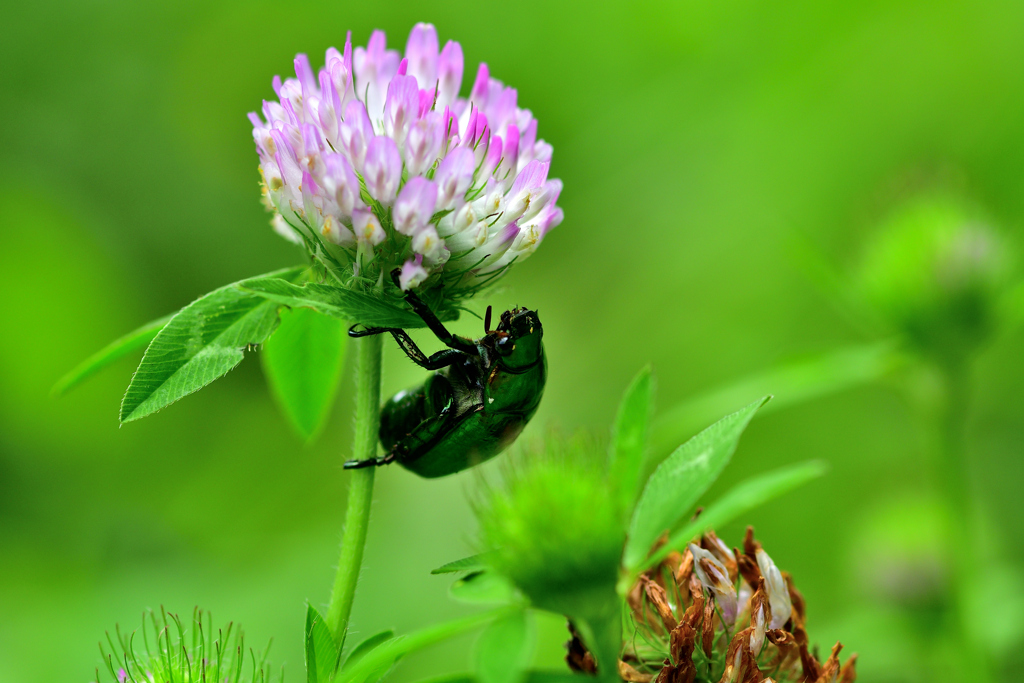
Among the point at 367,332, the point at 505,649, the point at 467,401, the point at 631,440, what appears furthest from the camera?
the point at 467,401

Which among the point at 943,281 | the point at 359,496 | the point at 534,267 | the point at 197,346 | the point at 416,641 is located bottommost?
the point at 943,281

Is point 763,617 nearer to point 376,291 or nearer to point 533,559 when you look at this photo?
point 533,559

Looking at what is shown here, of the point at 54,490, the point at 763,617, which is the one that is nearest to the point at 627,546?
the point at 763,617

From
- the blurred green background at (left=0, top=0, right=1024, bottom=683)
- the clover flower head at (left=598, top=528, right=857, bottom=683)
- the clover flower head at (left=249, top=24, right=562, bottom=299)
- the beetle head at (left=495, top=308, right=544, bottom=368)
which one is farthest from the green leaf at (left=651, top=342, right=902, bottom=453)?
the clover flower head at (left=249, top=24, right=562, bottom=299)

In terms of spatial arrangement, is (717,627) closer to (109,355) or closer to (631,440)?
(631,440)

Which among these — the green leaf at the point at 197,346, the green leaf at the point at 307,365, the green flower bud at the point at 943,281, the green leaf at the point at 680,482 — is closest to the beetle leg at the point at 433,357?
the green leaf at the point at 307,365

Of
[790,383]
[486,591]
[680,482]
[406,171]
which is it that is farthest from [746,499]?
[790,383]
